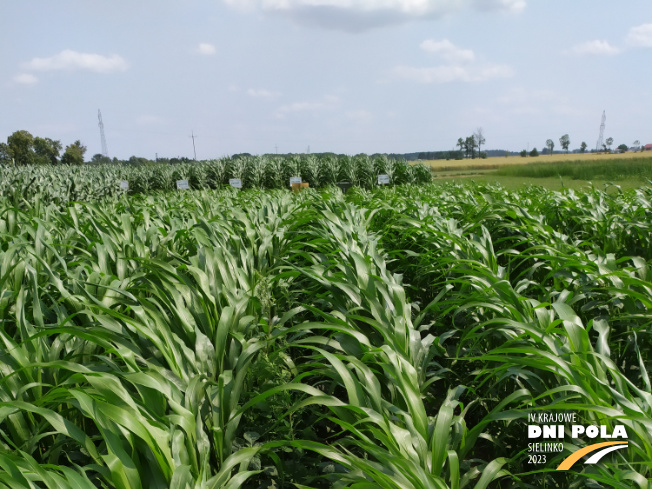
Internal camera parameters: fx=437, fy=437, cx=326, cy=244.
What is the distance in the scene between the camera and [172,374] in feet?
4.76

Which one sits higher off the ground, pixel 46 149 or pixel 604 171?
pixel 46 149

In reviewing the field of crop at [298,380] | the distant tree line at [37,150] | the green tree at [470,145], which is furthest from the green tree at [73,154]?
the field of crop at [298,380]

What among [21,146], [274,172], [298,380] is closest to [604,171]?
[274,172]

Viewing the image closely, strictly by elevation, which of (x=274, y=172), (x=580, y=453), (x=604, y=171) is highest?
(x=274, y=172)

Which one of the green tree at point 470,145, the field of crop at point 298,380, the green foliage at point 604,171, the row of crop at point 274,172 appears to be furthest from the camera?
the green tree at point 470,145

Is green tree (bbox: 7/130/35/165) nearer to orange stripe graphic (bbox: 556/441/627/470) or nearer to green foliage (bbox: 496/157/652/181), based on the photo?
green foliage (bbox: 496/157/652/181)

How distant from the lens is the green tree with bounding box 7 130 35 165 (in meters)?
62.7

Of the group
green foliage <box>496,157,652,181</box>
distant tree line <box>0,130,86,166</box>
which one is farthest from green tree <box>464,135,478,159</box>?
distant tree line <box>0,130,86,166</box>

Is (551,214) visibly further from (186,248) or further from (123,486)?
(123,486)

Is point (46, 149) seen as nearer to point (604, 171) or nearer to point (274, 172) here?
point (274, 172)

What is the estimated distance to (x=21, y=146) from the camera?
208ft

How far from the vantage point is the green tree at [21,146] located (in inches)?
2467

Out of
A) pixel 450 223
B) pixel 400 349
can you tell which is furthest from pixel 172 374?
pixel 450 223

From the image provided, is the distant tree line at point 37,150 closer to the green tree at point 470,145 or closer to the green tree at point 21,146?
the green tree at point 21,146
